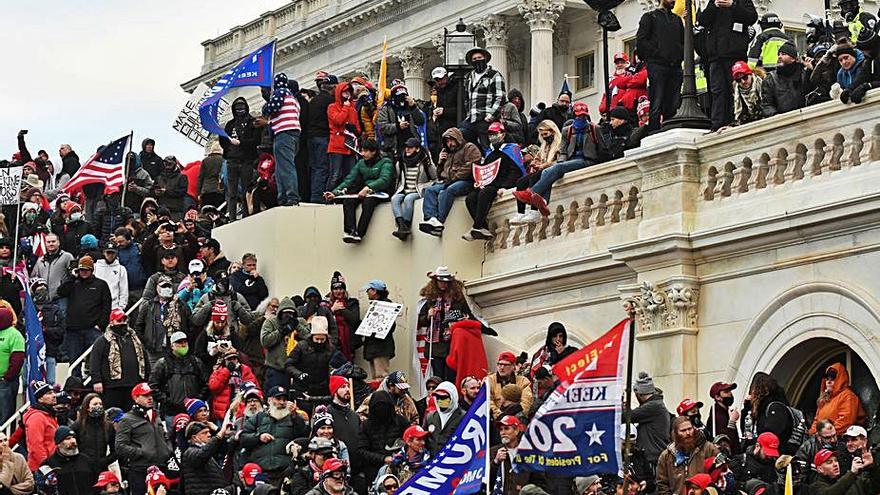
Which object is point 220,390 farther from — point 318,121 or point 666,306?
point 318,121

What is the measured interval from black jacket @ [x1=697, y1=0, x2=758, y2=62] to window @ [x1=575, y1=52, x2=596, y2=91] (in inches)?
1689

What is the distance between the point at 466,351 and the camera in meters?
26.6

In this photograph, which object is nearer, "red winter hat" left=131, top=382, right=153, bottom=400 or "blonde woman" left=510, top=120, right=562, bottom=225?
"red winter hat" left=131, top=382, right=153, bottom=400

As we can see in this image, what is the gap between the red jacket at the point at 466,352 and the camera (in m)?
26.5

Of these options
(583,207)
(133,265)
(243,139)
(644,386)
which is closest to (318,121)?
(243,139)

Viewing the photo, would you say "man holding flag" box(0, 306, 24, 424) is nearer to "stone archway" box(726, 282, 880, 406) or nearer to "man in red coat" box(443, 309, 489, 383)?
"man in red coat" box(443, 309, 489, 383)

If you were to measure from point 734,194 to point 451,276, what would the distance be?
4592 mm

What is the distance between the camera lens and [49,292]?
1172 inches

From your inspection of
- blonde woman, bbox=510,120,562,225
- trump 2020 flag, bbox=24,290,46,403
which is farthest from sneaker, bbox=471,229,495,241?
trump 2020 flag, bbox=24,290,46,403

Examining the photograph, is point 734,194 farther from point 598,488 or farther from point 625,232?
point 598,488

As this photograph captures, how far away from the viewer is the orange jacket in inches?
849

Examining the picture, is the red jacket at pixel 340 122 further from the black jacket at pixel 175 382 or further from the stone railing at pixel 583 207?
the black jacket at pixel 175 382

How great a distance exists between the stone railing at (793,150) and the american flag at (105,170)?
1271 cm

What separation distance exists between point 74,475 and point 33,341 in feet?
11.4
